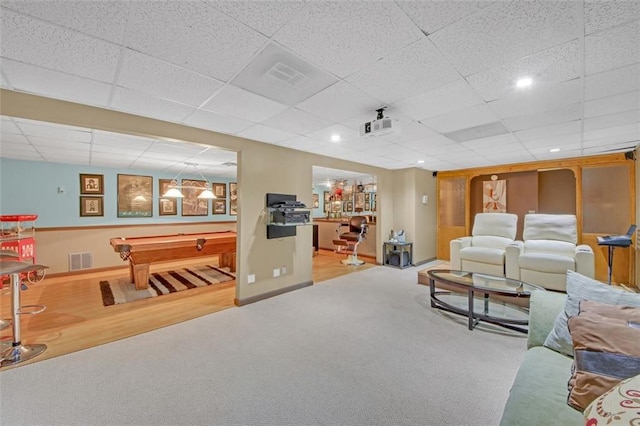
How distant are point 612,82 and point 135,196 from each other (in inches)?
315

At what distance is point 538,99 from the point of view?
2.42m

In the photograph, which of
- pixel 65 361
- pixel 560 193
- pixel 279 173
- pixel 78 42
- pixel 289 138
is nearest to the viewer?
pixel 78 42

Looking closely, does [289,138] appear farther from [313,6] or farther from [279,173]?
[313,6]

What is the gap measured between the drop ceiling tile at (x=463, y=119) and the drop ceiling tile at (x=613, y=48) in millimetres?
828

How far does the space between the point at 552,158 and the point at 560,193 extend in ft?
3.14

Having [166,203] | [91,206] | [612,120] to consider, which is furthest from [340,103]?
[91,206]

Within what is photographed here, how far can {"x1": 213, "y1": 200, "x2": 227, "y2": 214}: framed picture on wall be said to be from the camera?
7.65 meters

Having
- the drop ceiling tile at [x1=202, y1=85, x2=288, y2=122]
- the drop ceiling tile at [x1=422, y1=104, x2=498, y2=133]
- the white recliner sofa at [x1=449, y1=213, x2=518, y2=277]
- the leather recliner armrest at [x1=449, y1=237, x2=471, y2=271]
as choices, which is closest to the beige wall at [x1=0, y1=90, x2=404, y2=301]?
the drop ceiling tile at [x1=202, y1=85, x2=288, y2=122]

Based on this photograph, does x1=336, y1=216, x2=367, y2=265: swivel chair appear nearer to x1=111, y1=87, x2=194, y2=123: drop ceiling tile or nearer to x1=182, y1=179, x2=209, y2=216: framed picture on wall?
x1=182, y1=179, x2=209, y2=216: framed picture on wall

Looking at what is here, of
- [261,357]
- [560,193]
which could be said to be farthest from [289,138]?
[560,193]

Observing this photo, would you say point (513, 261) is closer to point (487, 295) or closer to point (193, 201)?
point (487, 295)

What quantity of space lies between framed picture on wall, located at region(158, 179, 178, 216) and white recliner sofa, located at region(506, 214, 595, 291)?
7.34m

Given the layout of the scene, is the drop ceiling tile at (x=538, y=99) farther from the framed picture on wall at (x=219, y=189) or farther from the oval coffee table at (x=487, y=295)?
the framed picture on wall at (x=219, y=189)

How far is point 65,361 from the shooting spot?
233 centimetres
